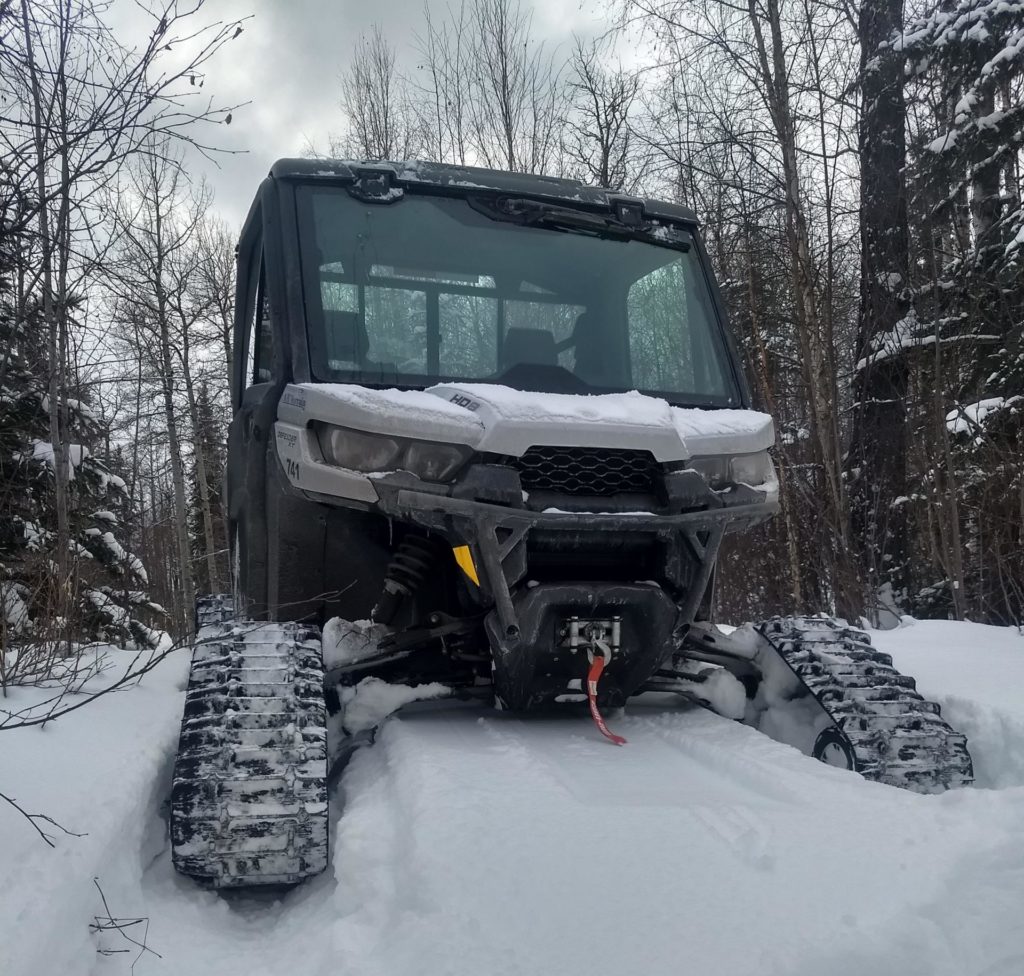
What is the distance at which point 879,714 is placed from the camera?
3.39m

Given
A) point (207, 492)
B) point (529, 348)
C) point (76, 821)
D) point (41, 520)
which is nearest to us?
point (76, 821)

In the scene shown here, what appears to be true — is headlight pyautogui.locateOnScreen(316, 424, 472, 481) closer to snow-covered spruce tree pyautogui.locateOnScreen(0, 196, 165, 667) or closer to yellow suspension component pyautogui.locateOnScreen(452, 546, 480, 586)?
yellow suspension component pyautogui.locateOnScreen(452, 546, 480, 586)

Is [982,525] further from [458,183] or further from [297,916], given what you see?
[297,916]

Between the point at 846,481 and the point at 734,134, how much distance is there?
4212 millimetres

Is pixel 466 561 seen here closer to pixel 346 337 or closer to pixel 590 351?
pixel 346 337

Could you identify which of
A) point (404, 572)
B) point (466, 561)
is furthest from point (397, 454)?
point (404, 572)

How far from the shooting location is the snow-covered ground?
2.03m

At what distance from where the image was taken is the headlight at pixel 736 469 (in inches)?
142

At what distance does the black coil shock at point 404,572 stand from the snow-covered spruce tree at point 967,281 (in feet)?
19.0

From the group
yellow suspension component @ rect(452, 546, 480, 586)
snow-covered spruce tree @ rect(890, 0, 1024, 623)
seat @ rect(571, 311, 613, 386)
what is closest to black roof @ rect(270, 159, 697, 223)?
seat @ rect(571, 311, 613, 386)

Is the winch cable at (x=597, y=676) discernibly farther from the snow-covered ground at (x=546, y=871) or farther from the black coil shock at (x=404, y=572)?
the black coil shock at (x=404, y=572)

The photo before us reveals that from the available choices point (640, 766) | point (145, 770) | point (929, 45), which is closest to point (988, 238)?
point (929, 45)

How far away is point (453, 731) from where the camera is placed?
11.6 ft

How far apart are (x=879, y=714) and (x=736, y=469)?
1.00 m
